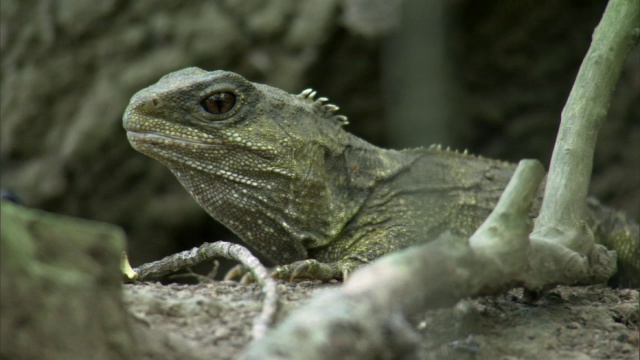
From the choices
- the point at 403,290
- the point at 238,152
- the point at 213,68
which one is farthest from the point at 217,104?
the point at 213,68

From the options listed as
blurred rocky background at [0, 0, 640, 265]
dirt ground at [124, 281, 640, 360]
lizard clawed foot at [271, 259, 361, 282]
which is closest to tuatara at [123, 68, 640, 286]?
lizard clawed foot at [271, 259, 361, 282]

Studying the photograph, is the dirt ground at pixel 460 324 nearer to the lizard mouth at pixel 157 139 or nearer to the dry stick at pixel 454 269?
the dry stick at pixel 454 269

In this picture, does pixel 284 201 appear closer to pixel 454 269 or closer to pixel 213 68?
pixel 454 269

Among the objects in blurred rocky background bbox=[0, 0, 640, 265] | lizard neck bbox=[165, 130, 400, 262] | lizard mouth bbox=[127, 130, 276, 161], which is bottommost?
lizard neck bbox=[165, 130, 400, 262]

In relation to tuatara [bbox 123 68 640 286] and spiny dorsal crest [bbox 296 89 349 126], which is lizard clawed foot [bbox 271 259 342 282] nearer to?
tuatara [bbox 123 68 640 286]

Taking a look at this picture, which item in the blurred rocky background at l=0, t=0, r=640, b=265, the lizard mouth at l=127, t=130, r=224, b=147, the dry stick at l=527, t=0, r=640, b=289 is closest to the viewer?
the dry stick at l=527, t=0, r=640, b=289

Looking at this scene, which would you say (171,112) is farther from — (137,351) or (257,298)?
(137,351)

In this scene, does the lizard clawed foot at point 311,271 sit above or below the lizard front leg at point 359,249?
below

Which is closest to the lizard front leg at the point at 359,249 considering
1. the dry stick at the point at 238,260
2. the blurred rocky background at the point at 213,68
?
the dry stick at the point at 238,260
